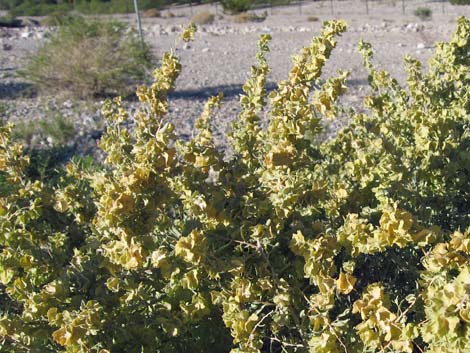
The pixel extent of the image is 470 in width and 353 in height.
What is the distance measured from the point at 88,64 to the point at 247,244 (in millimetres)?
9024

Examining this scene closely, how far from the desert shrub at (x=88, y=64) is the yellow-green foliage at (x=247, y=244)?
7566mm

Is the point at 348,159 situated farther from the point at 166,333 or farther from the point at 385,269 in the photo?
the point at 166,333

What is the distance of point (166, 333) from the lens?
2.33 metres

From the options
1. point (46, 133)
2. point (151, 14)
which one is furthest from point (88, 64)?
point (151, 14)

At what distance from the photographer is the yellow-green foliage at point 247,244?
6.33 feet

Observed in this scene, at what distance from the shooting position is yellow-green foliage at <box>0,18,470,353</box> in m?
1.93

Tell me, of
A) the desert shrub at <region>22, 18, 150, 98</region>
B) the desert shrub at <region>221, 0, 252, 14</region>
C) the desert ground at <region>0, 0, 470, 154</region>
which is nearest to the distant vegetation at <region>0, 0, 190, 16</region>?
the desert shrub at <region>221, 0, 252, 14</region>

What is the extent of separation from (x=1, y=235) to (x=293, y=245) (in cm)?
98

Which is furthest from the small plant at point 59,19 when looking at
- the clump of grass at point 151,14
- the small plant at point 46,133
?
the clump of grass at point 151,14

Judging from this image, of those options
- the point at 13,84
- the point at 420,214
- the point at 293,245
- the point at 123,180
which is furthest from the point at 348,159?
the point at 13,84

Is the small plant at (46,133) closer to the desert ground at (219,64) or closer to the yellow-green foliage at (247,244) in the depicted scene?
the desert ground at (219,64)

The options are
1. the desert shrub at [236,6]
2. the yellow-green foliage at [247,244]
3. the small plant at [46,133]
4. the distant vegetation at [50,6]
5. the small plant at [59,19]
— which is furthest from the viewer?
the distant vegetation at [50,6]

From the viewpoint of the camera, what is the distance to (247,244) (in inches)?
87.9

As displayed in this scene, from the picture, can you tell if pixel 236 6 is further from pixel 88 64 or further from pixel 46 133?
pixel 46 133
